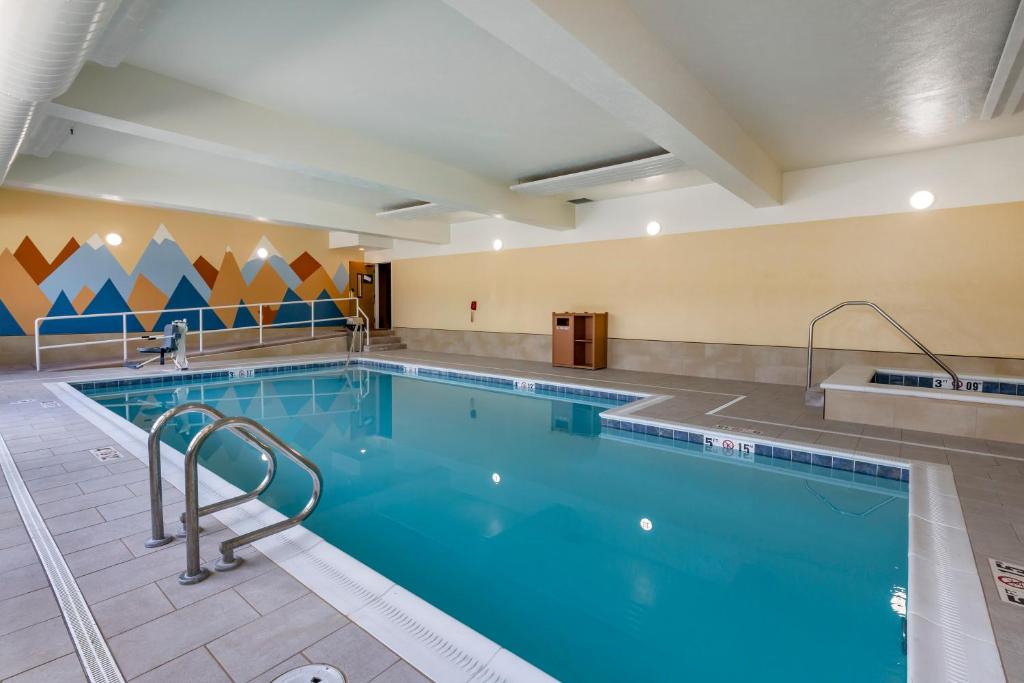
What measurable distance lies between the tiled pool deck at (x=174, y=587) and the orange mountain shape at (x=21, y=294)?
474cm

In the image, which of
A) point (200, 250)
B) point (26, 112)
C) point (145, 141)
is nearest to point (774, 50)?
point (26, 112)

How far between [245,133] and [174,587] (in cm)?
349

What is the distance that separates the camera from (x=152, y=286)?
8305mm

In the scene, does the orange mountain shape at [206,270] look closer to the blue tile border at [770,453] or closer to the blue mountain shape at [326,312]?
the blue mountain shape at [326,312]

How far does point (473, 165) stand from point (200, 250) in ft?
19.8

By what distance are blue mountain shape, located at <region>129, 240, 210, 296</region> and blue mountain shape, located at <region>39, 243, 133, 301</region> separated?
0.18 metres

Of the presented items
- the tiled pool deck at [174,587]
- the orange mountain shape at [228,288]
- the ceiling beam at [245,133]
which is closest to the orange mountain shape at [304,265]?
the orange mountain shape at [228,288]

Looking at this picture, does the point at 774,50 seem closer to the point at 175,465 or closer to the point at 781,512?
the point at 781,512

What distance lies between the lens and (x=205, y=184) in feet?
20.5

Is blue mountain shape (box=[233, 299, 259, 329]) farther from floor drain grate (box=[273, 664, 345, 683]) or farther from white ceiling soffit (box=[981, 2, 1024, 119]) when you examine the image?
white ceiling soffit (box=[981, 2, 1024, 119])

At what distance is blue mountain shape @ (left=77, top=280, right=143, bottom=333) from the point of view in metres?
7.72

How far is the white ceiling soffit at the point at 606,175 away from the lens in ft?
16.1

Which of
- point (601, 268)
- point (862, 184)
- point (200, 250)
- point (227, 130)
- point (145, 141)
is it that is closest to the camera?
point (227, 130)

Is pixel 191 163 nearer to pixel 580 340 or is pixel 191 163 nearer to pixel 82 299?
pixel 82 299
